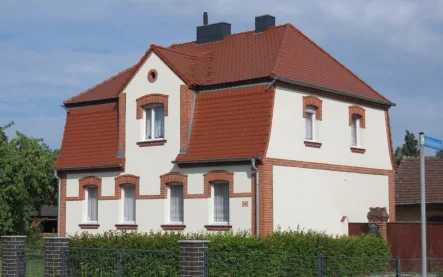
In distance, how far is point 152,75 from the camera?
28844 millimetres

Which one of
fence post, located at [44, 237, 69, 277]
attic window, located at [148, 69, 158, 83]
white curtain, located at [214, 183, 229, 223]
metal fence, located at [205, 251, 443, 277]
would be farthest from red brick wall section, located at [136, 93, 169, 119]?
fence post, located at [44, 237, 69, 277]

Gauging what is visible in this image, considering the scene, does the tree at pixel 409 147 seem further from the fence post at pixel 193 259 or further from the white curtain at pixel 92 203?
the fence post at pixel 193 259

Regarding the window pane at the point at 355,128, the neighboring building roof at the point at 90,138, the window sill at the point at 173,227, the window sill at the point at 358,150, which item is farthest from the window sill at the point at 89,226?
the window pane at the point at 355,128

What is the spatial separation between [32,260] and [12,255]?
1.84ft

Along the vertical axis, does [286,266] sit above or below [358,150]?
below

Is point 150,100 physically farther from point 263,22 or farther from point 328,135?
point 328,135

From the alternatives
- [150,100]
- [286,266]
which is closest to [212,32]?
[150,100]

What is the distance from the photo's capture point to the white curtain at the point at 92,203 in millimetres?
30750

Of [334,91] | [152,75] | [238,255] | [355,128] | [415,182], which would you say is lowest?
[238,255]

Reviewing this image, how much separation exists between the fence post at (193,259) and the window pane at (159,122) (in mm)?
12153

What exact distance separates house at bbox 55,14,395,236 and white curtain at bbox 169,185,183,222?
49mm

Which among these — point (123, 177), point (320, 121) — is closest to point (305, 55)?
point (320, 121)

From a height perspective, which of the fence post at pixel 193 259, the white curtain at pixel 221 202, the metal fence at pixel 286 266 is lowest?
the metal fence at pixel 286 266

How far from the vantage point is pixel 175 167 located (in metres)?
27.9
